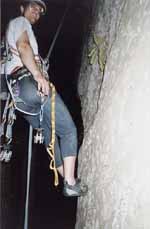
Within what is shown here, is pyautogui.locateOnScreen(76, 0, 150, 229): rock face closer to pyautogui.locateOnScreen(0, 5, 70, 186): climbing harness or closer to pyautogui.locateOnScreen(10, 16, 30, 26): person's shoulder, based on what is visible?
pyautogui.locateOnScreen(0, 5, 70, 186): climbing harness

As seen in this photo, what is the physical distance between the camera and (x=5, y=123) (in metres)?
1.53

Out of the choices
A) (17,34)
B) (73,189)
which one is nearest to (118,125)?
(73,189)

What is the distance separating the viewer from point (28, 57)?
1.35 meters

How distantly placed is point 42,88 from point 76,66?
1.31ft

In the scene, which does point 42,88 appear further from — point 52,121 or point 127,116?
point 127,116

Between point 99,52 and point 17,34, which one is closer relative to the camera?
point 17,34

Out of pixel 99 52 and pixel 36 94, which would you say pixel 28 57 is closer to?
pixel 36 94

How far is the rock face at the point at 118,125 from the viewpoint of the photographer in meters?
1.32

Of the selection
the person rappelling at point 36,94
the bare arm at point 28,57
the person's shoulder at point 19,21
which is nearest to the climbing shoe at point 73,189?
the person rappelling at point 36,94

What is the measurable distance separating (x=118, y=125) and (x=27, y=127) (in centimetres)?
35

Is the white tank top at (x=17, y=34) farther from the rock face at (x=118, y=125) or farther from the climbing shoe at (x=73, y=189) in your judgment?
the climbing shoe at (x=73, y=189)

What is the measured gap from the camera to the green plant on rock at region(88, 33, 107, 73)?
5.53 ft

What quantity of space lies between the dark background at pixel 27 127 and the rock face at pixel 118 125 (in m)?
0.07

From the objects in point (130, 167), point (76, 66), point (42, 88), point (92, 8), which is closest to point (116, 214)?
point (130, 167)
